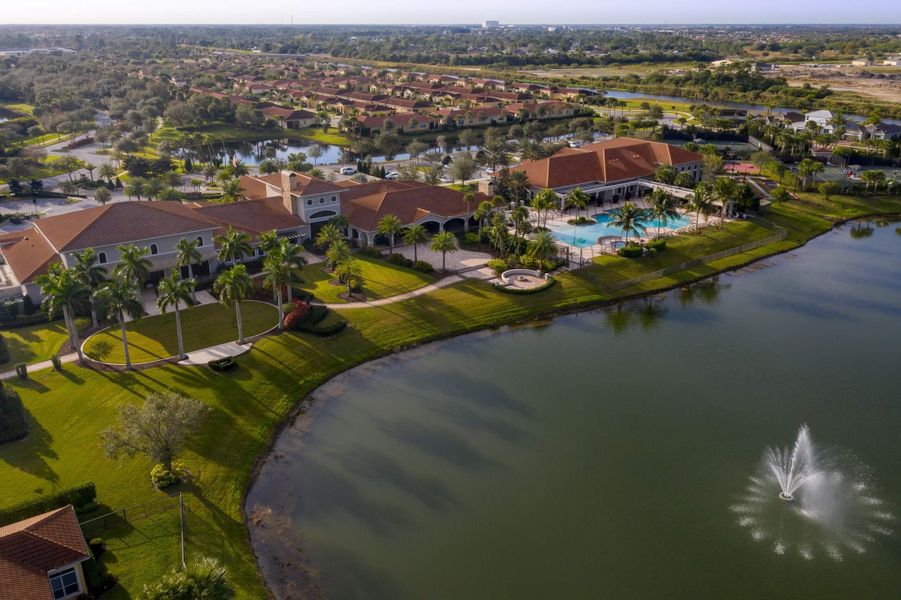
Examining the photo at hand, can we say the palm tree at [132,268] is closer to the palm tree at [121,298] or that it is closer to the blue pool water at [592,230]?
the palm tree at [121,298]

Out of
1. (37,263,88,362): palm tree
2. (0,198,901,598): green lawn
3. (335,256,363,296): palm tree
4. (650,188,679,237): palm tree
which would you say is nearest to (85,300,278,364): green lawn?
(0,198,901,598): green lawn

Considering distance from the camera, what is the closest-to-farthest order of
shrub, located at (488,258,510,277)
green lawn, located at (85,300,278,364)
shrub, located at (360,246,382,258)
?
1. green lawn, located at (85,300,278,364)
2. shrub, located at (488,258,510,277)
3. shrub, located at (360,246,382,258)

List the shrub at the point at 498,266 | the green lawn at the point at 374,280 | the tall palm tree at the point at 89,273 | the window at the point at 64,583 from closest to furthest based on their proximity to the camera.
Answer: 1. the window at the point at 64,583
2. the tall palm tree at the point at 89,273
3. the green lawn at the point at 374,280
4. the shrub at the point at 498,266

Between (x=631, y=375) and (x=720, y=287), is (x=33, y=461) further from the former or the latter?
(x=720, y=287)

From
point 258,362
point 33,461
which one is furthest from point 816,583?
point 33,461

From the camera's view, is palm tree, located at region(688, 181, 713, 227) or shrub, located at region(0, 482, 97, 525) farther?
palm tree, located at region(688, 181, 713, 227)

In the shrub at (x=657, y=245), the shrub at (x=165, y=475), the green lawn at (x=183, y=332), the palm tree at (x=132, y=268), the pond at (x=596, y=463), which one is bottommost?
the pond at (x=596, y=463)

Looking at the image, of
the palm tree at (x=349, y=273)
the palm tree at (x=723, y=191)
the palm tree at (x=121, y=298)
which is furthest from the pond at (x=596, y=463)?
the palm tree at (x=723, y=191)

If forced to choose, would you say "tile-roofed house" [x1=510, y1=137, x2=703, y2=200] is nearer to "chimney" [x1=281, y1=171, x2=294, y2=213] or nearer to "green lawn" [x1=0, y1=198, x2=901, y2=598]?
"green lawn" [x1=0, y1=198, x2=901, y2=598]
